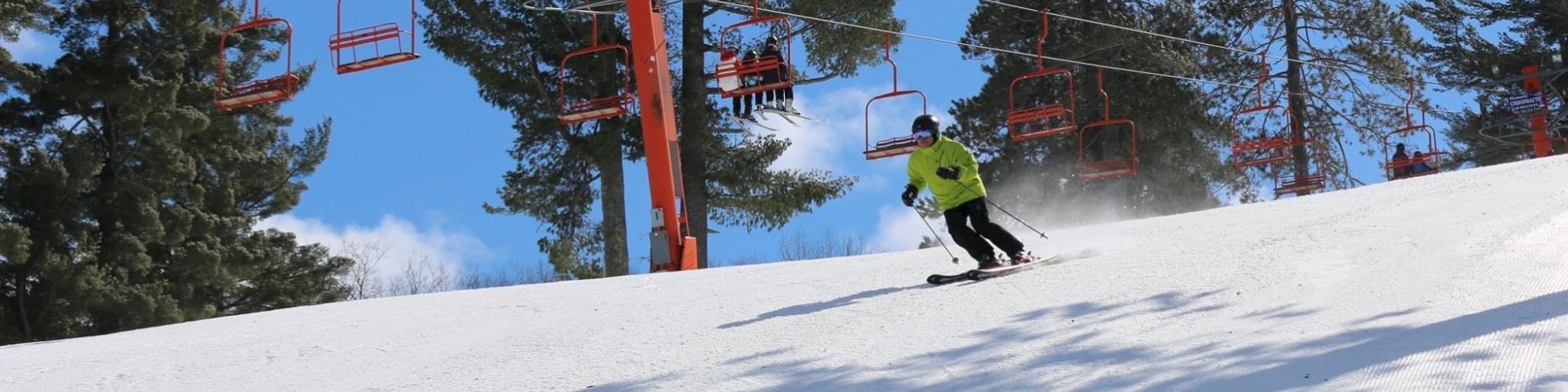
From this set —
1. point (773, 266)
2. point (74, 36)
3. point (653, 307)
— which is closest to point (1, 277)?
point (74, 36)

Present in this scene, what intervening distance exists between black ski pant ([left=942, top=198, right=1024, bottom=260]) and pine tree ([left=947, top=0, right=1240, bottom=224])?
20438 millimetres

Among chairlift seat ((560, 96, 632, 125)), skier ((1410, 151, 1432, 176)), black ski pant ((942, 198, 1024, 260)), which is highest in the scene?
chairlift seat ((560, 96, 632, 125))

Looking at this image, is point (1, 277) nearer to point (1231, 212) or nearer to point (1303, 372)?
point (1231, 212)

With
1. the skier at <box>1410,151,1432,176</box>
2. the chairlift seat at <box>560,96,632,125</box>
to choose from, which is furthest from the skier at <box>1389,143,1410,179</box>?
the chairlift seat at <box>560,96,632,125</box>

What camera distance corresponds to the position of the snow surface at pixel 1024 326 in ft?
26.0

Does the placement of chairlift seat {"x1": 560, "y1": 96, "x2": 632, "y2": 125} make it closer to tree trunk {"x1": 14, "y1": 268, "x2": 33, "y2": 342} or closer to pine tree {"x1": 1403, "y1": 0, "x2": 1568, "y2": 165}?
tree trunk {"x1": 14, "y1": 268, "x2": 33, "y2": 342}

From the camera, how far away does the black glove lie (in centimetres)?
1206

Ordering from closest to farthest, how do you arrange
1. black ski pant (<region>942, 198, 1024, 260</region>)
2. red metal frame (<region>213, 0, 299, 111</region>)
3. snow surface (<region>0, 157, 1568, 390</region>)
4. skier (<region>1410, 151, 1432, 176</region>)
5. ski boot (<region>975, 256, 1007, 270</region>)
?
1. snow surface (<region>0, 157, 1568, 390</region>)
2. ski boot (<region>975, 256, 1007, 270</region>)
3. black ski pant (<region>942, 198, 1024, 260</region>)
4. red metal frame (<region>213, 0, 299, 111</region>)
5. skier (<region>1410, 151, 1432, 176</region>)

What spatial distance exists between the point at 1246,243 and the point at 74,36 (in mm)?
25081

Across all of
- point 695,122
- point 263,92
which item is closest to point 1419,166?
point 695,122

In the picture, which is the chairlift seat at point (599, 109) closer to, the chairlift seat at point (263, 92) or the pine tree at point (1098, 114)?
the chairlift seat at point (263, 92)

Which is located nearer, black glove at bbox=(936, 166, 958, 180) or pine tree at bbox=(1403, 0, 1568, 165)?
black glove at bbox=(936, 166, 958, 180)

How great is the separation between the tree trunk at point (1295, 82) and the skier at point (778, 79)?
17849 millimetres

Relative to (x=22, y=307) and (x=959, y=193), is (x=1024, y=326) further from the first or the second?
(x=22, y=307)
